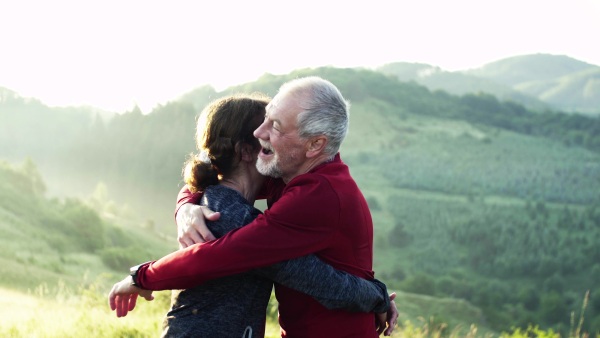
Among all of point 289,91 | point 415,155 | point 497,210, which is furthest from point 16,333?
point 415,155

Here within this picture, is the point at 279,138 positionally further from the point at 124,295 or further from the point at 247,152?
the point at 124,295

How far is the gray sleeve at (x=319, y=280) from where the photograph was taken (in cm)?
278

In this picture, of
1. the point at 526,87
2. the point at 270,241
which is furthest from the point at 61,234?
the point at 526,87

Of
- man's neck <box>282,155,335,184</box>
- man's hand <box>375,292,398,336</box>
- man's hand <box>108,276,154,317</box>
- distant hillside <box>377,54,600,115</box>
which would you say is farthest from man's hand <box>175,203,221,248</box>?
distant hillside <box>377,54,600,115</box>

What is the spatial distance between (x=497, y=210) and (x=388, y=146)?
919 inches

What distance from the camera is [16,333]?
203 inches

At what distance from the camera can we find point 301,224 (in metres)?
2.72

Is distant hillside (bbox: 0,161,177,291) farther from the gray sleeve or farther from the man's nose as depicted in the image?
the gray sleeve

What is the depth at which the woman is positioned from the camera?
9.23 ft

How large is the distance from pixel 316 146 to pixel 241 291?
656 mm

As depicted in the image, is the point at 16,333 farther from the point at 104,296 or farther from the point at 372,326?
the point at 104,296

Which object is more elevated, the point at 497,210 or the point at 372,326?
the point at 372,326

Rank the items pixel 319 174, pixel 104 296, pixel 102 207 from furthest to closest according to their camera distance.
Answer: pixel 102 207 < pixel 104 296 < pixel 319 174

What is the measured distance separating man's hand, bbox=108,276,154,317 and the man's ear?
888mm
